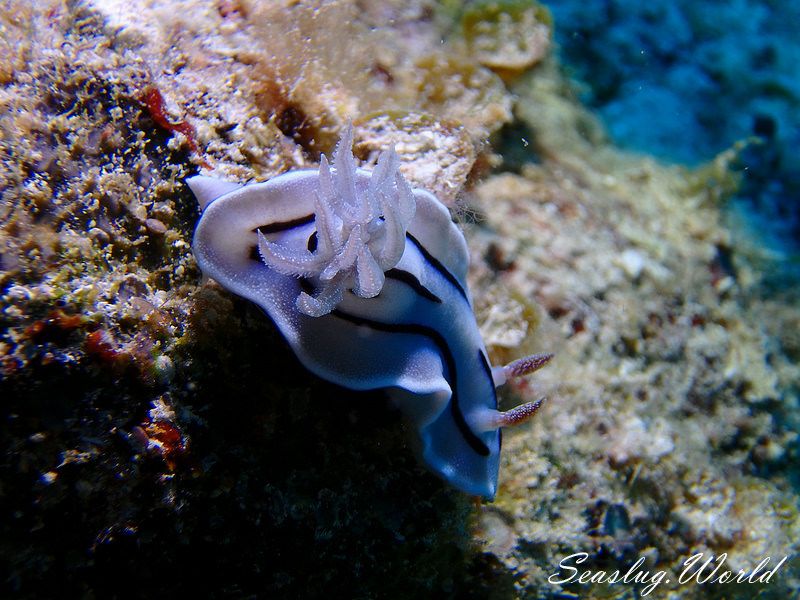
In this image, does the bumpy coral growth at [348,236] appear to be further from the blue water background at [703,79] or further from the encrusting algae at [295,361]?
the blue water background at [703,79]

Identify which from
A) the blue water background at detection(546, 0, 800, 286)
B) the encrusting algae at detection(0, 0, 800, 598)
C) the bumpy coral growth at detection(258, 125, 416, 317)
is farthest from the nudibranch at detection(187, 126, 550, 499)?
the blue water background at detection(546, 0, 800, 286)

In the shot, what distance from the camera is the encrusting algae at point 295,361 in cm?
201

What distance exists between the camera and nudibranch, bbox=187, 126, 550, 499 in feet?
7.23

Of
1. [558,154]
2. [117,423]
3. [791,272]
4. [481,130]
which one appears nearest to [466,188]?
[481,130]

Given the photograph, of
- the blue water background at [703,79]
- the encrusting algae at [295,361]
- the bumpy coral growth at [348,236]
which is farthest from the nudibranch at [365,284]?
the blue water background at [703,79]

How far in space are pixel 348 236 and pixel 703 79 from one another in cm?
816

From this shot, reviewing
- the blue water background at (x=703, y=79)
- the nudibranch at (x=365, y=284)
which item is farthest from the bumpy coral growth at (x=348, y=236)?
→ the blue water background at (x=703, y=79)

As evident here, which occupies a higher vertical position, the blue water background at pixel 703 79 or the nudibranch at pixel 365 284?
the nudibranch at pixel 365 284

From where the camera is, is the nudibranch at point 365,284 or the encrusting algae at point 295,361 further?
the nudibranch at point 365,284

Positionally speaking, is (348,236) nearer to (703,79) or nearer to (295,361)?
(295,361)

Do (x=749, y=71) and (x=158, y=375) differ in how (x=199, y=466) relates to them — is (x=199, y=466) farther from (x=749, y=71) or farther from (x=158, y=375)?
(x=749, y=71)

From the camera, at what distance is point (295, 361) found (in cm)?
254

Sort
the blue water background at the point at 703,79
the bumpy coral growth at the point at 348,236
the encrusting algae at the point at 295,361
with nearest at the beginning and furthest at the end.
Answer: the encrusting algae at the point at 295,361 < the bumpy coral growth at the point at 348,236 < the blue water background at the point at 703,79

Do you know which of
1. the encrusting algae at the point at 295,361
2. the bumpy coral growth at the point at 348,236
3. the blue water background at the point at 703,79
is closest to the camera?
the encrusting algae at the point at 295,361
